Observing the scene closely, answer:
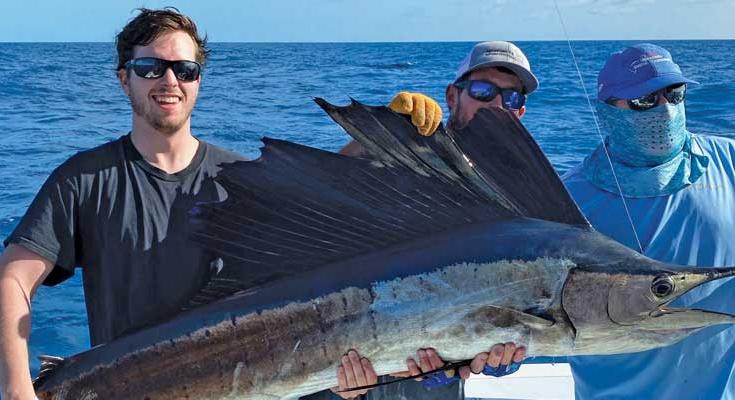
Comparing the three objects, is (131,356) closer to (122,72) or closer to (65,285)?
(122,72)

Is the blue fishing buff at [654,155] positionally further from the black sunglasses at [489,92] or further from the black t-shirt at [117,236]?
the black t-shirt at [117,236]

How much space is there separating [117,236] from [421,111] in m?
0.86

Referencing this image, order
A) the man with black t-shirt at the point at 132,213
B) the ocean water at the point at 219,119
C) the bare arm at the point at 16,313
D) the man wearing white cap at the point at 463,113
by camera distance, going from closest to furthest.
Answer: the man wearing white cap at the point at 463,113 < the bare arm at the point at 16,313 < the man with black t-shirt at the point at 132,213 < the ocean water at the point at 219,119

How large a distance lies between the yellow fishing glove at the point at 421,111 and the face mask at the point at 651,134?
22.8 inches

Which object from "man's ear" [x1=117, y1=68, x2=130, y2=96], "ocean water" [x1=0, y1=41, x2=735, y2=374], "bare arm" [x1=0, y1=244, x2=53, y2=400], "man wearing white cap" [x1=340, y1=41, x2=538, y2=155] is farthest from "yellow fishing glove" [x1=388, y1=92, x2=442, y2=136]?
"ocean water" [x1=0, y1=41, x2=735, y2=374]

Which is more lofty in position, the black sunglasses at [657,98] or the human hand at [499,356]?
the black sunglasses at [657,98]

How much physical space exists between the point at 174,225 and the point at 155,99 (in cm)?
35

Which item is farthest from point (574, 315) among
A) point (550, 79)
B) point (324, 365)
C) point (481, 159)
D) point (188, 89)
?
point (550, 79)

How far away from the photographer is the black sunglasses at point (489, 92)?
92.0 inches

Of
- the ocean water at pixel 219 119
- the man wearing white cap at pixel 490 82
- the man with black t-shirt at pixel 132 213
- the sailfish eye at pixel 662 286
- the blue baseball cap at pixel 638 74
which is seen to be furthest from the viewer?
the ocean water at pixel 219 119

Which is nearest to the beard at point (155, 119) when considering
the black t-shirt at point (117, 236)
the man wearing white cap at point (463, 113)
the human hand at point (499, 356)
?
the black t-shirt at point (117, 236)

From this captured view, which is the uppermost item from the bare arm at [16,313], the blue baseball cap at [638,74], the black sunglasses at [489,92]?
the blue baseball cap at [638,74]

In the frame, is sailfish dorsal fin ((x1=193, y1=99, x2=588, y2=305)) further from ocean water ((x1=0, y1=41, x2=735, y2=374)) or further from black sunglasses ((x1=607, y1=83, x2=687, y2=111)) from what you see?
ocean water ((x1=0, y1=41, x2=735, y2=374))

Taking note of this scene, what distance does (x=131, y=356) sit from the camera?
166 cm
